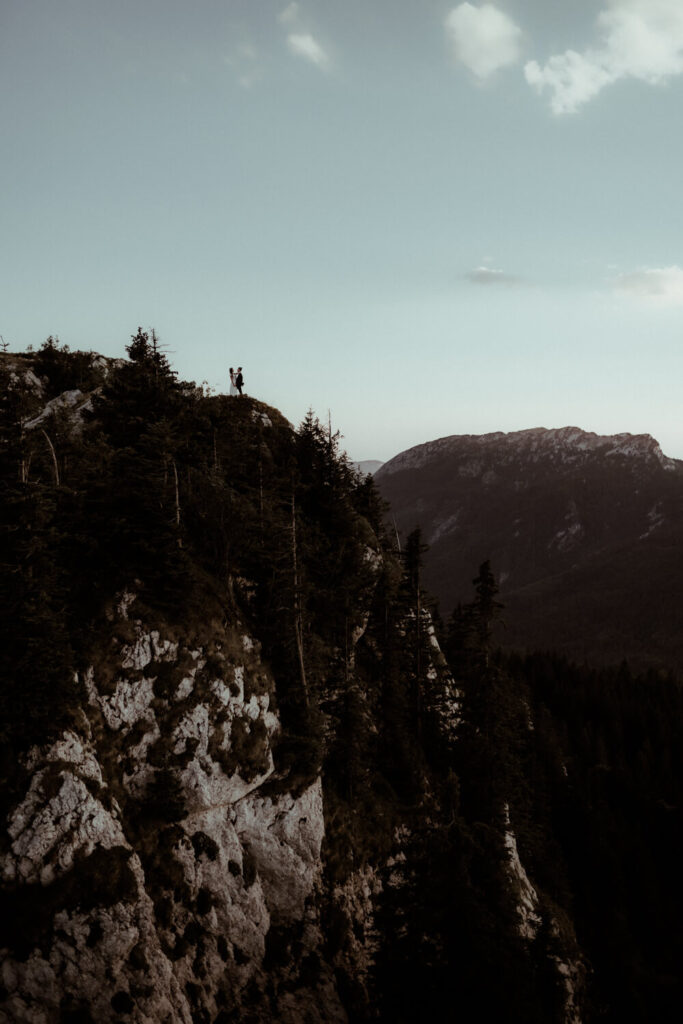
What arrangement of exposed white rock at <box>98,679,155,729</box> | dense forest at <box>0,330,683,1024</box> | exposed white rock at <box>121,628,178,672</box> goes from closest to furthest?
dense forest at <box>0,330,683,1024</box> < exposed white rock at <box>98,679,155,729</box> < exposed white rock at <box>121,628,178,672</box>

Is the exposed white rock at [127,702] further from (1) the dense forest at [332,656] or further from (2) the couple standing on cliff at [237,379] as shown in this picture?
(2) the couple standing on cliff at [237,379]

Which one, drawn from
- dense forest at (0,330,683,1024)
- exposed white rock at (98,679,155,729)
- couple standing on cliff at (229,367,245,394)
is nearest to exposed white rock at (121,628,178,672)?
exposed white rock at (98,679,155,729)

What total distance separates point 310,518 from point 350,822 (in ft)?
79.2

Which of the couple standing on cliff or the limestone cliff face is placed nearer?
the limestone cliff face

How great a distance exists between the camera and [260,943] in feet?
107

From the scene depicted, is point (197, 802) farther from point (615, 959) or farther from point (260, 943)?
point (615, 959)

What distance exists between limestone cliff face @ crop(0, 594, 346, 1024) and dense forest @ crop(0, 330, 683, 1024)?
1568 mm

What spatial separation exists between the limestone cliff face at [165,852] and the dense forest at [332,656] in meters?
1.57

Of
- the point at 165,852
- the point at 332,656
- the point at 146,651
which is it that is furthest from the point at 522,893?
the point at 146,651

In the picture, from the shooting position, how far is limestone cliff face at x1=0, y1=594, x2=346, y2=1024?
2559 cm

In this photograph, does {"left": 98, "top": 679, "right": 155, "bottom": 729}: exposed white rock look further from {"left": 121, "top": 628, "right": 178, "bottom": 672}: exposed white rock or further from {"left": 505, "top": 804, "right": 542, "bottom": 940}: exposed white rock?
{"left": 505, "top": 804, "right": 542, "bottom": 940}: exposed white rock

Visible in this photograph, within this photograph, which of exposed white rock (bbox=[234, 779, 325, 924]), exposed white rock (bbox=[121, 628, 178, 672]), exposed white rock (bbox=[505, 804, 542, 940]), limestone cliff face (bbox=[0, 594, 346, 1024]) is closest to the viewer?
limestone cliff face (bbox=[0, 594, 346, 1024])

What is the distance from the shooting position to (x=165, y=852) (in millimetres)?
30297

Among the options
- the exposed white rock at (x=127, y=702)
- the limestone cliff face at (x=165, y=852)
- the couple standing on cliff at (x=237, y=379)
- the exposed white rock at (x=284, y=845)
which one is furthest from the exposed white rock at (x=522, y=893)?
the couple standing on cliff at (x=237, y=379)
